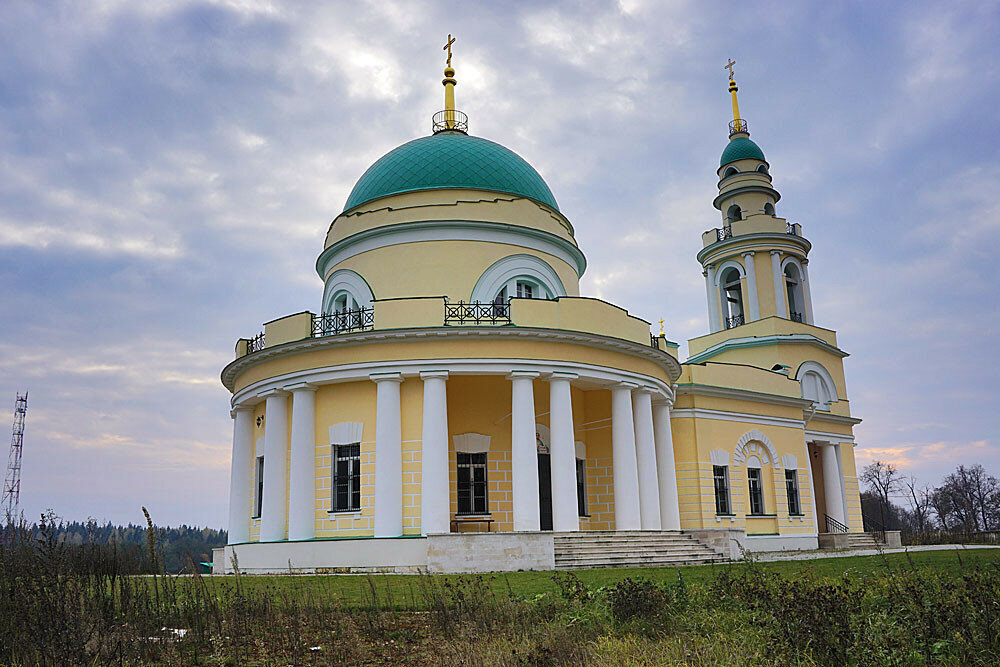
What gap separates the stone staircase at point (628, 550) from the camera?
58.7 feet

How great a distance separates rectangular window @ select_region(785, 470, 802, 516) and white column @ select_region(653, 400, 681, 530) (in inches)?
271

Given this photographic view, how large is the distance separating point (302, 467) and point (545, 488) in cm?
728

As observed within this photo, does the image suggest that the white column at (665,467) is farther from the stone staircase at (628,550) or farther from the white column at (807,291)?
the white column at (807,291)

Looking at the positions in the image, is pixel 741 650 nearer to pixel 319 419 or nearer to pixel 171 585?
pixel 171 585

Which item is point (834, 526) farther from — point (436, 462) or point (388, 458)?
point (388, 458)

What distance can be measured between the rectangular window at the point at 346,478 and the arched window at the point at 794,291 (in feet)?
72.6

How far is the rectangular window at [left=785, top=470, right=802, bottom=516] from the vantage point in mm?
29156

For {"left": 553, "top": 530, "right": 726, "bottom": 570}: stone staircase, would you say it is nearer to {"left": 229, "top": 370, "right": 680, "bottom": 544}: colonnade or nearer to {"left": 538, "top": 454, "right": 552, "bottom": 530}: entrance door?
{"left": 229, "top": 370, "right": 680, "bottom": 544}: colonnade

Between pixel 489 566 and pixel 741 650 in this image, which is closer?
pixel 741 650

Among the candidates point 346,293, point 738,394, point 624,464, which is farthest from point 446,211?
point 738,394

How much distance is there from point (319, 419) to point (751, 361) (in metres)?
19.5

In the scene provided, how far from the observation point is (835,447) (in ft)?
112

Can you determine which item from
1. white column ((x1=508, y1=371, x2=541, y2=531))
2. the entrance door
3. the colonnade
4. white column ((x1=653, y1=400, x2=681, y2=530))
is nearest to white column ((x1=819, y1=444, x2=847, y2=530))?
white column ((x1=653, y1=400, x2=681, y2=530))

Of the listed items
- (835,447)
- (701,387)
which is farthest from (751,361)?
(701,387)
